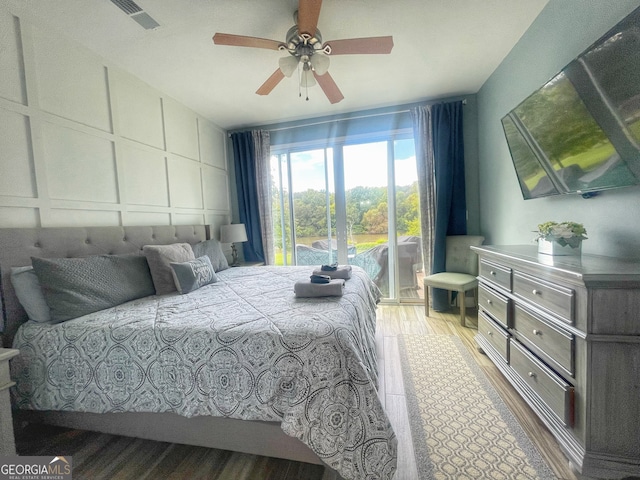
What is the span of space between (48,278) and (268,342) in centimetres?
148

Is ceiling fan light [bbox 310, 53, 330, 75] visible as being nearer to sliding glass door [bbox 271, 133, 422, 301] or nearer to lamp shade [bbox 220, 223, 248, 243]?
sliding glass door [bbox 271, 133, 422, 301]

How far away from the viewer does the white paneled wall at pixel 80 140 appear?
173 cm

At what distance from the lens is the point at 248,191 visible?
409 cm

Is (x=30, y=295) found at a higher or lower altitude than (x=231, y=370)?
higher

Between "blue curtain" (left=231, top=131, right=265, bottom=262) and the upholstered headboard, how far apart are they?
4.77 ft

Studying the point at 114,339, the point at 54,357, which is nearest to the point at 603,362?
the point at 114,339

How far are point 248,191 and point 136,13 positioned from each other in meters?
2.41

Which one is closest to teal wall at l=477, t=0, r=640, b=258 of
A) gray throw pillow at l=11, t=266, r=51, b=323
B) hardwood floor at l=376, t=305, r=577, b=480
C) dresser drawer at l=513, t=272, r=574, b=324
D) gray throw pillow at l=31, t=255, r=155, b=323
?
dresser drawer at l=513, t=272, r=574, b=324

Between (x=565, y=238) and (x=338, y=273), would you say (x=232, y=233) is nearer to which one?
(x=338, y=273)

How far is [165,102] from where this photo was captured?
295 cm

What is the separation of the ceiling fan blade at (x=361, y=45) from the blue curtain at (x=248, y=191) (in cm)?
237

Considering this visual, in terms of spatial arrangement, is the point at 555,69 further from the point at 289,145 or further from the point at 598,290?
the point at 289,145

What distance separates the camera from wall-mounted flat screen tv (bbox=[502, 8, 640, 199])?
3.86 ft

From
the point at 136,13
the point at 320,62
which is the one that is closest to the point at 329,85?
the point at 320,62
